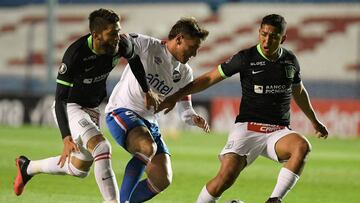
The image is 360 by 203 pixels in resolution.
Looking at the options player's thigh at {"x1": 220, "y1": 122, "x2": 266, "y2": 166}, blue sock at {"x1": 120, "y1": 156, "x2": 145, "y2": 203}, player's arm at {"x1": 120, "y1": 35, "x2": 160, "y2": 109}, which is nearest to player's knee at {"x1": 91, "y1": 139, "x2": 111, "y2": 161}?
blue sock at {"x1": 120, "y1": 156, "x2": 145, "y2": 203}

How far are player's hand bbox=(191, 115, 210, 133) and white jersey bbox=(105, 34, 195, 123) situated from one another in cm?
34

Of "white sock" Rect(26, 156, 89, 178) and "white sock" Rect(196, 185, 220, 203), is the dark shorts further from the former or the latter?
"white sock" Rect(196, 185, 220, 203)

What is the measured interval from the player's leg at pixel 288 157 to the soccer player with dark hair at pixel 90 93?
1308mm

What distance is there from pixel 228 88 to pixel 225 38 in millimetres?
4684

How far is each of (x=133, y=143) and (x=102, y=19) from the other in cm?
114

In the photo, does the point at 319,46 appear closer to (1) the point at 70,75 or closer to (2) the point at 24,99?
(2) the point at 24,99

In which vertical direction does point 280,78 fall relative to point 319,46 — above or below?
above

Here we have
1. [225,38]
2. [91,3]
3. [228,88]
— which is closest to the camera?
[228,88]

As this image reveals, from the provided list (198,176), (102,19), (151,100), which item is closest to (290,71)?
(151,100)

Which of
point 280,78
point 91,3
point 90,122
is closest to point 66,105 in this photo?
point 90,122

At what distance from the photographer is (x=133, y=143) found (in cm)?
759

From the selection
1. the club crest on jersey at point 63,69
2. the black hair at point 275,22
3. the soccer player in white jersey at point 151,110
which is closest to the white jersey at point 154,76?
the soccer player in white jersey at point 151,110

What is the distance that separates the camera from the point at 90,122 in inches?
299

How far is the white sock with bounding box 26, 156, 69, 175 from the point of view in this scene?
8.37 meters
